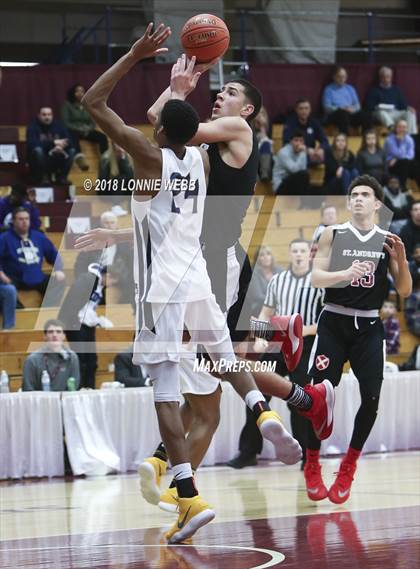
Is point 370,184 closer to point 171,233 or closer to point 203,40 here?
point 203,40

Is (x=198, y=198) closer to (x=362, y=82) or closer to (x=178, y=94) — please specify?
(x=178, y=94)

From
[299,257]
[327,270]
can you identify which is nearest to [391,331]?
[299,257]

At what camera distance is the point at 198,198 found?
6617 mm

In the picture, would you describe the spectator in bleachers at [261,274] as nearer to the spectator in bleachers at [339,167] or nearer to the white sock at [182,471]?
the spectator in bleachers at [339,167]

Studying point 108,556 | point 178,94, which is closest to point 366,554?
point 108,556

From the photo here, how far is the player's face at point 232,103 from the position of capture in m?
7.14

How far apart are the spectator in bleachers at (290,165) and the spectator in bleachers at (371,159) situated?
0.99 metres

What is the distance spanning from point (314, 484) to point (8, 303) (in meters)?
6.24

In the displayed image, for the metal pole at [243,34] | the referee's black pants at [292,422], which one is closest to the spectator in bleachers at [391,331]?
the referee's black pants at [292,422]

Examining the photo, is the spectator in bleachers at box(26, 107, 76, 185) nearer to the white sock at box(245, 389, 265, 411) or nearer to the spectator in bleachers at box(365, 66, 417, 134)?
the spectator in bleachers at box(365, 66, 417, 134)

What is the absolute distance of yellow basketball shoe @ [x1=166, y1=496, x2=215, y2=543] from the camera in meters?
6.33

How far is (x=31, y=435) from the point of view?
11211mm

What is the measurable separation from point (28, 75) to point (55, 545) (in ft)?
40.4

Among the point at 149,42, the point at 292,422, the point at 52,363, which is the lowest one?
the point at 292,422
